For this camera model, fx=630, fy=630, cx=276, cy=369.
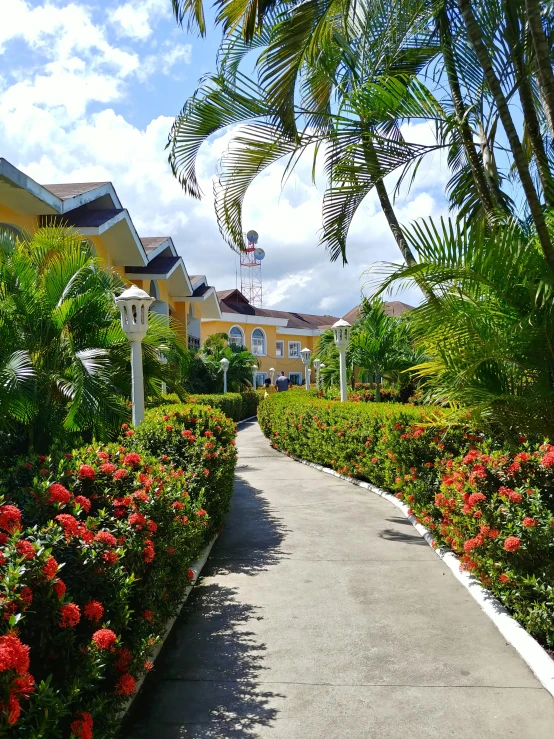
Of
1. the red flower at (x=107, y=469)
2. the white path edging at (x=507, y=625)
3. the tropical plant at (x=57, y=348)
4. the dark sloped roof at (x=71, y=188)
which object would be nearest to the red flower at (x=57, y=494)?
the red flower at (x=107, y=469)

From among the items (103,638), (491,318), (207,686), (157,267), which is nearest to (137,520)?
(103,638)

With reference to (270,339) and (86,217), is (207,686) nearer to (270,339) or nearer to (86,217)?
(86,217)

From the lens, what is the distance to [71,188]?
544 inches

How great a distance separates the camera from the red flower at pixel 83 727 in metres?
2.32

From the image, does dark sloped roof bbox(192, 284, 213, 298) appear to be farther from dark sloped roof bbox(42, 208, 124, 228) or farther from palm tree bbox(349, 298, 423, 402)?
dark sloped roof bbox(42, 208, 124, 228)

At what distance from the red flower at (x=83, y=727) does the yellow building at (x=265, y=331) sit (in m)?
37.7

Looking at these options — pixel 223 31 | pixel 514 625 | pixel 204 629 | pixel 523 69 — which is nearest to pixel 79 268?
pixel 223 31

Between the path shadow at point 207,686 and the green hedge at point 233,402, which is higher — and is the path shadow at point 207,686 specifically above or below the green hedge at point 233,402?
below

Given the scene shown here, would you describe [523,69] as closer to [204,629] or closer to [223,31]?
[223,31]

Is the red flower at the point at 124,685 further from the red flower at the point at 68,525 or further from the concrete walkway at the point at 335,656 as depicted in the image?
the red flower at the point at 68,525

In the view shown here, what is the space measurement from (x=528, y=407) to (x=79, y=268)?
205 inches

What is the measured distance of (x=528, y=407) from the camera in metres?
5.16

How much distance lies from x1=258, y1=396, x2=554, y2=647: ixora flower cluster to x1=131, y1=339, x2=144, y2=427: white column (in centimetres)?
299

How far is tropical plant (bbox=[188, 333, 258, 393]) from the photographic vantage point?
1121 inches
